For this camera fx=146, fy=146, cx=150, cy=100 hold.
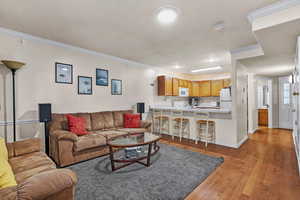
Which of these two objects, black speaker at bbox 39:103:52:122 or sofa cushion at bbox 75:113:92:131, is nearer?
black speaker at bbox 39:103:52:122

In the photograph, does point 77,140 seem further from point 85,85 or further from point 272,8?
point 272,8

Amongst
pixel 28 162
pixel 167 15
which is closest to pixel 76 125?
pixel 28 162

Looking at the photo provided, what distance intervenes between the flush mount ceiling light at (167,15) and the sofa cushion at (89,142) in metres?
2.60

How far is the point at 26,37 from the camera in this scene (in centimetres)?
305

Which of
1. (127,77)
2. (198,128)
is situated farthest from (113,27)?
(198,128)

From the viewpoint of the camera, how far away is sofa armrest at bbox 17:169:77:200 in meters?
0.96

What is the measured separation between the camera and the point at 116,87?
4691 mm

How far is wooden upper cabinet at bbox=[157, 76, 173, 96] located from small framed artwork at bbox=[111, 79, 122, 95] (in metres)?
1.78

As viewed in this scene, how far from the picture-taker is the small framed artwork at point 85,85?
3871 mm

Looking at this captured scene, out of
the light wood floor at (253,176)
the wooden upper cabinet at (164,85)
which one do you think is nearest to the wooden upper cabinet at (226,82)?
the wooden upper cabinet at (164,85)

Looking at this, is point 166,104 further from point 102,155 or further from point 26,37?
point 26,37

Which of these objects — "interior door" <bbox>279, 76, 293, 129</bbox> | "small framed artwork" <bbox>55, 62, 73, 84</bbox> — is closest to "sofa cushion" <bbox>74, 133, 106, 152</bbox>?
"small framed artwork" <bbox>55, 62, 73, 84</bbox>

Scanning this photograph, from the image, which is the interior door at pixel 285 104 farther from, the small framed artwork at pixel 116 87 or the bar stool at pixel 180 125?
the small framed artwork at pixel 116 87

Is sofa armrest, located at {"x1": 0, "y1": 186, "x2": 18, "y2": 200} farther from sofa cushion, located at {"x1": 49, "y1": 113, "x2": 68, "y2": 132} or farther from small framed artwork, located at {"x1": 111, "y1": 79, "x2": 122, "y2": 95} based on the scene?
small framed artwork, located at {"x1": 111, "y1": 79, "x2": 122, "y2": 95}
